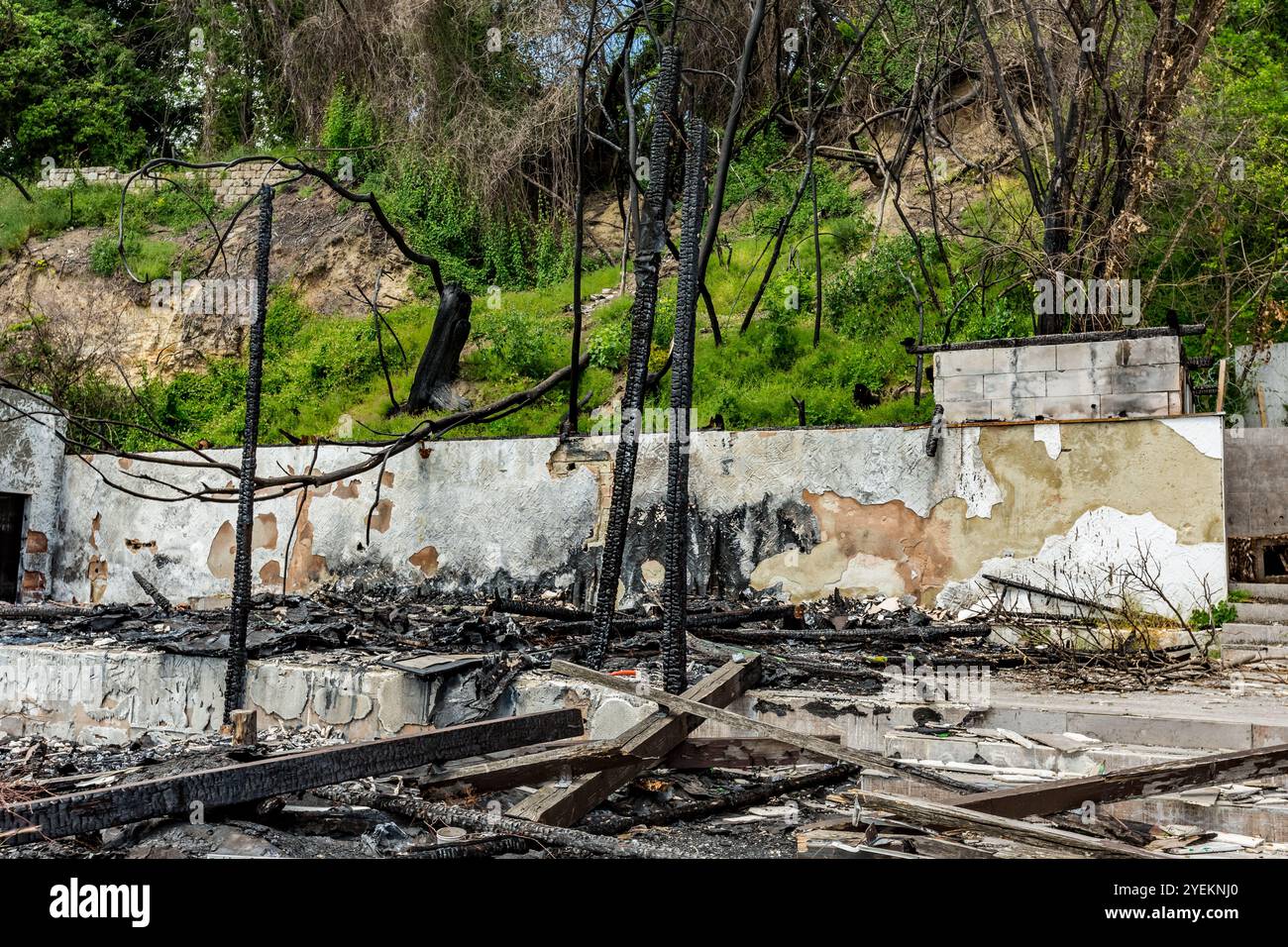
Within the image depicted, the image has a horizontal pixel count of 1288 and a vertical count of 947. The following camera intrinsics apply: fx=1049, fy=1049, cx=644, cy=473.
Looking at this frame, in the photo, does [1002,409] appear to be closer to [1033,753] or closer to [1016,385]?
[1016,385]

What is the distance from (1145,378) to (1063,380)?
70 cm

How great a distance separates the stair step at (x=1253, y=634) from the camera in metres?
8.65

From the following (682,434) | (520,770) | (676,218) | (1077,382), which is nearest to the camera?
(520,770)

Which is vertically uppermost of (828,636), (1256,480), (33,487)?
(1256,480)

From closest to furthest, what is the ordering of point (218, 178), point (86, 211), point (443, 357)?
1. point (443, 357)
2. point (86, 211)
3. point (218, 178)

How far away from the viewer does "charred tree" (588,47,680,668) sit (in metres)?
7.07

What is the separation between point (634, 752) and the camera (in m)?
5.20

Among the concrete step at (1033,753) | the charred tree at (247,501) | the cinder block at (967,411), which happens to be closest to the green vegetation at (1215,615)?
the cinder block at (967,411)

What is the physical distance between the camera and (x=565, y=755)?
4.93 m

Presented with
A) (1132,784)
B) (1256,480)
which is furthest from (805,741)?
(1256,480)

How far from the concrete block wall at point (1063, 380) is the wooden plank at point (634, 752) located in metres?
4.57

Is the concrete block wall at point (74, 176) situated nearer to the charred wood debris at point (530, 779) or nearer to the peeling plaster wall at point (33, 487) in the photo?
the peeling plaster wall at point (33, 487)
